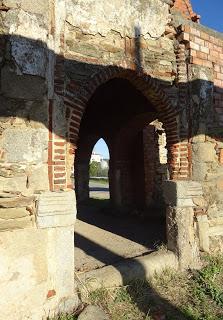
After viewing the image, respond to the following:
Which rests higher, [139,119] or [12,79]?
[139,119]

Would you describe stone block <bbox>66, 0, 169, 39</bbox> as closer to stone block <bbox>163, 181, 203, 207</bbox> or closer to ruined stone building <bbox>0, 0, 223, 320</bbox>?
ruined stone building <bbox>0, 0, 223, 320</bbox>

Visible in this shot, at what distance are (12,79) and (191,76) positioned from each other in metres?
3.00

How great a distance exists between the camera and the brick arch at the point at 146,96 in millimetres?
4000

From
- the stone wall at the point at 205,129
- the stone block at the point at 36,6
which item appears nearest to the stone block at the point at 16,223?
the stone block at the point at 36,6

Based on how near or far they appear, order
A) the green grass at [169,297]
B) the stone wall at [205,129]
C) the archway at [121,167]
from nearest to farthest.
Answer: the green grass at [169,297], the stone wall at [205,129], the archway at [121,167]

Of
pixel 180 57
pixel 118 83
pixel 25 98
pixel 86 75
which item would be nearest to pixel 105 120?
pixel 118 83

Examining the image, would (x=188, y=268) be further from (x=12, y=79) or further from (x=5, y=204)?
(x=12, y=79)

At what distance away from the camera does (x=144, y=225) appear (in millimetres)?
8031

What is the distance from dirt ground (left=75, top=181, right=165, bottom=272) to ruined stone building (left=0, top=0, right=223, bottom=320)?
3.73ft

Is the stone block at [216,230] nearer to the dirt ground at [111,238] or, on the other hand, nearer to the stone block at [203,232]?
the stone block at [203,232]

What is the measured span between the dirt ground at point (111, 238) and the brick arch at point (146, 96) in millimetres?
1590

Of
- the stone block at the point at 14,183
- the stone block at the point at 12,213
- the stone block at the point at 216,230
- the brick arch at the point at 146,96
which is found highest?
the brick arch at the point at 146,96

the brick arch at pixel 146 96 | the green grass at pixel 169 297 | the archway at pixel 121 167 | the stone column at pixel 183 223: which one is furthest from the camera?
the archway at pixel 121 167

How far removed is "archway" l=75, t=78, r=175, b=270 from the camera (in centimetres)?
648
